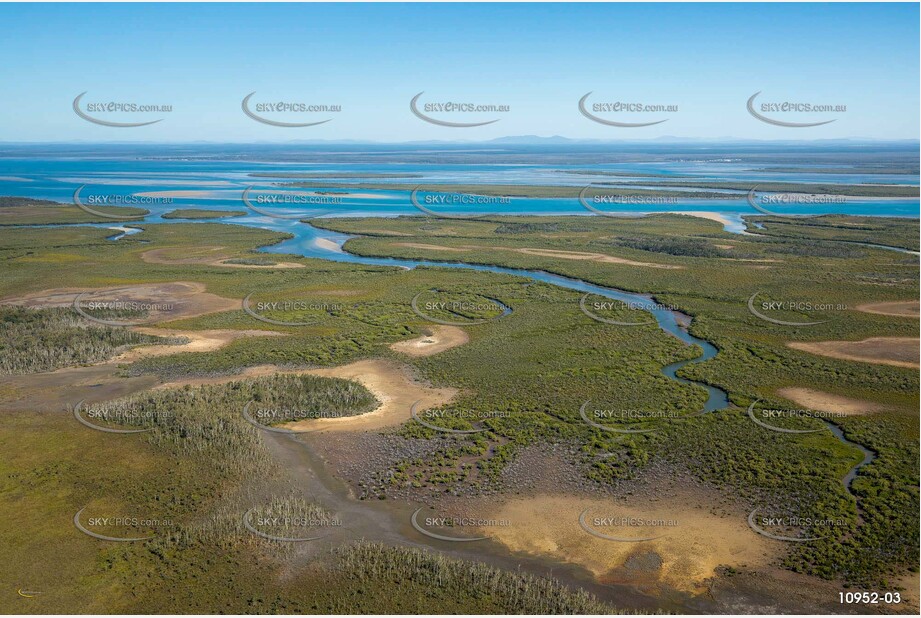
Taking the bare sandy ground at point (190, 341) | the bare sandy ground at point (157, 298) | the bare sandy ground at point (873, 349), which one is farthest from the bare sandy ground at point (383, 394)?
the bare sandy ground at point (873, 349)

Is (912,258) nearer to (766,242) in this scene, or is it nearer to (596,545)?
(766,242)

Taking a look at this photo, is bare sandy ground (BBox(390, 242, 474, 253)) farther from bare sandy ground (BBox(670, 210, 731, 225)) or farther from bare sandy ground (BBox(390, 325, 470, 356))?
bare sandy ground (BBox(670, 210, 731, 225))

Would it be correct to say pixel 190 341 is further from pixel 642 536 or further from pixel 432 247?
pixel 432 247

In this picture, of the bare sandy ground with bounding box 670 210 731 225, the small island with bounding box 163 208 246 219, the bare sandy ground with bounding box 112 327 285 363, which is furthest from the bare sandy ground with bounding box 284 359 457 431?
the bare sandy ground with bounding box 670 210 731 225

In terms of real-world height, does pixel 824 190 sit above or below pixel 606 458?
above

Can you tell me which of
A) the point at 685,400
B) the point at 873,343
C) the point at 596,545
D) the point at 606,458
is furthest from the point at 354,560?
the point at 873,343

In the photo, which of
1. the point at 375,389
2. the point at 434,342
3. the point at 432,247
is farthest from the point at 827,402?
the point at 432,247

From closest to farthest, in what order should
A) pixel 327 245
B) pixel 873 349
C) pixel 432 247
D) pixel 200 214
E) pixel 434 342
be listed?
pixel 873 349
pixel 434 342
pixel 432 247
pixel 327 245
pixel 200 214

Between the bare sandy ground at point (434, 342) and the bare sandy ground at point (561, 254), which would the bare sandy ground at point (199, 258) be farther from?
the bare sandy ground at point (434, 342)
